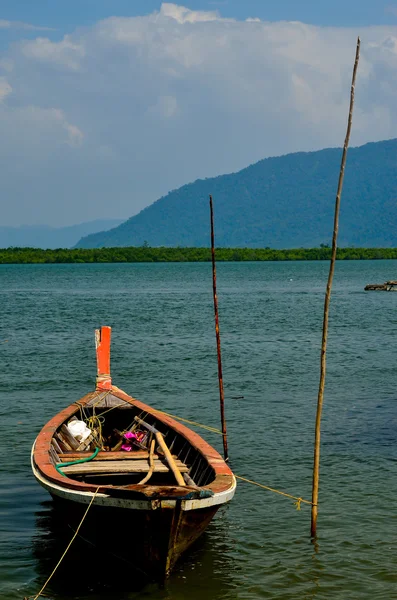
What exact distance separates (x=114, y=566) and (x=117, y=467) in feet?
5.46

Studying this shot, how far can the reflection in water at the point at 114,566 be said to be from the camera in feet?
32.2

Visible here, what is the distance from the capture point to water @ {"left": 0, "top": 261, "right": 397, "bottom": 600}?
10484 mm

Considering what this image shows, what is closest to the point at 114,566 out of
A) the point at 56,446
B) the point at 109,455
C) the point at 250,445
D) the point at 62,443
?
the point at 109,455

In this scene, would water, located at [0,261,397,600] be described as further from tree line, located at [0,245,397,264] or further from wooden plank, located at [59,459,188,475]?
tree line, located at [0,245,397,264]

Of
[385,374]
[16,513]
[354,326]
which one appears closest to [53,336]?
[354,326]

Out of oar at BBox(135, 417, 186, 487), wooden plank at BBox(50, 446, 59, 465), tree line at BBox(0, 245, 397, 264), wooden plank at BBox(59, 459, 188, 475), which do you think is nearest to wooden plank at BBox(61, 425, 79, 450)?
oar at BBox(135, 417, 186, 487)

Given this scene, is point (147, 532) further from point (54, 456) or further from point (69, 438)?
point (69, 438)

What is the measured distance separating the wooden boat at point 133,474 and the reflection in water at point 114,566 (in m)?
0.08

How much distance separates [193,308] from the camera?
188ft

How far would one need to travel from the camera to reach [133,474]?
1152 cm

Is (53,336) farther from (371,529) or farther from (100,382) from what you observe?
(371,529)

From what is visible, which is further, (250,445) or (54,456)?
(250,445)

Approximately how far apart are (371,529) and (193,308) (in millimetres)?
45217

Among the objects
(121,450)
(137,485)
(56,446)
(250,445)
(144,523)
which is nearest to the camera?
(144,523)
